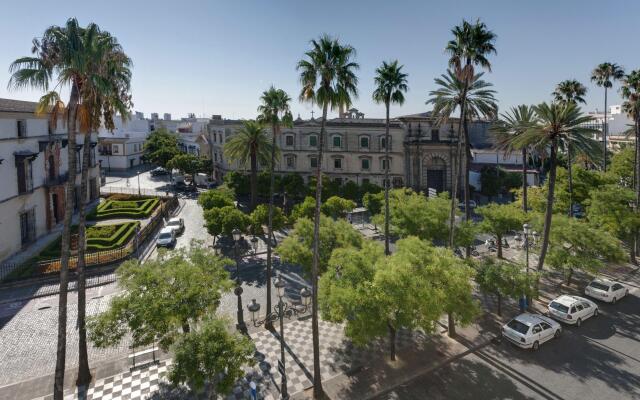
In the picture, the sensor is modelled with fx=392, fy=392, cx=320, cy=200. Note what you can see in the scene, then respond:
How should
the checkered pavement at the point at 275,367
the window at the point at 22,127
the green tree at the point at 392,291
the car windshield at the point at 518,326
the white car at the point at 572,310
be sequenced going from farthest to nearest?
the window at the point at 22,127, the white car at the point at 572,310, the car windshield at the point at 518,326, the checkered pavement at the point at 275,367, the green tree at the point at 392,291

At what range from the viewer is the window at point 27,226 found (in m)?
35.1

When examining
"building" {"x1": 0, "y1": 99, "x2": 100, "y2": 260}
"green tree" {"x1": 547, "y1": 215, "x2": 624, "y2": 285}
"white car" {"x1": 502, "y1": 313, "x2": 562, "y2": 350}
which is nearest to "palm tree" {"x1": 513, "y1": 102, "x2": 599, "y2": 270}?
"green tree" {"x1": 547, "y1": 215, "x2": 624, "y2": 285}

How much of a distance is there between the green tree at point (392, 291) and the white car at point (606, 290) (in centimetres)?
1321

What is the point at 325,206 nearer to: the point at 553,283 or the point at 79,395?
the point at 553,283

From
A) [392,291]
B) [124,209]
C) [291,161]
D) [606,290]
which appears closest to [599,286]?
[606,290]

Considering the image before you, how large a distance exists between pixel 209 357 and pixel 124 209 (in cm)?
3723

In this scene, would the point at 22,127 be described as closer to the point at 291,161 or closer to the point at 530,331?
the point at 291,161

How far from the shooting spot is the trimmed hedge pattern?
43.9m

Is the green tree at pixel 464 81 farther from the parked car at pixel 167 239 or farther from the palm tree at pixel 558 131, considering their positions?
the parked car at pixel 167 239

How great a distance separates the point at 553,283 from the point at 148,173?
7622 cm

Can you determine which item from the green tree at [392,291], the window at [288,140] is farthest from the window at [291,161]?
the green tree at [392,291]

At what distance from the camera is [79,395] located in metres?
16.5

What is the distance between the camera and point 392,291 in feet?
53.1

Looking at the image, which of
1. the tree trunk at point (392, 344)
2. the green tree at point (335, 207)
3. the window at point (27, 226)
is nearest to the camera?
the tree trunk at point (392, 344)
